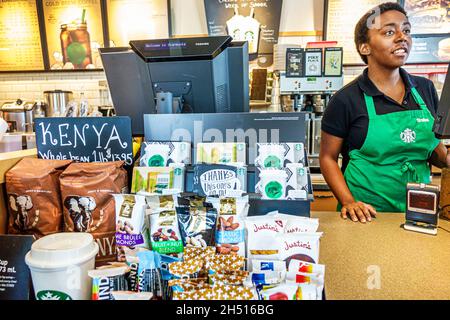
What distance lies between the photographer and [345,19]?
3.85 m

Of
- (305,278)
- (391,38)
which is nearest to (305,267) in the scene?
(305,278)

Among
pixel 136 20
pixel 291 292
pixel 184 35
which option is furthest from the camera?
pixel 184 35

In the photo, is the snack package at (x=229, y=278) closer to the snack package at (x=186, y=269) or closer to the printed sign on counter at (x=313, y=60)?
the snack package at (x=186, y=269)

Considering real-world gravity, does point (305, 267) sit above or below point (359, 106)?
below

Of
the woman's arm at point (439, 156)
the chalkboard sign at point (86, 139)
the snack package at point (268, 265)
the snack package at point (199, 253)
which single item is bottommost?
the snack package at point (268, 265)

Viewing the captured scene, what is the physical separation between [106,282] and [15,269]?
334mm

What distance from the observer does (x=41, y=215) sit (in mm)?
1134

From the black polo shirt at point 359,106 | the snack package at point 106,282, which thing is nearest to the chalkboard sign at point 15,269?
the snack package at point 106,282

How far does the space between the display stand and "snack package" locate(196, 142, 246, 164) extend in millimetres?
43

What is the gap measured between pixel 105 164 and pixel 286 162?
63cm

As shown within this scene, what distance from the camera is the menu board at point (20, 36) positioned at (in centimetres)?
413

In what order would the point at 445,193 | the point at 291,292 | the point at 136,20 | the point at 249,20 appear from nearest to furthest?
the point at 291,292 → the point at 445,193 → the point at 249,20 → the point at 136,20

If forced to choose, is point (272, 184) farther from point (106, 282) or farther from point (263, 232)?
point (106, 282)

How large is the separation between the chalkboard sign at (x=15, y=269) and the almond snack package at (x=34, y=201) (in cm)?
17
